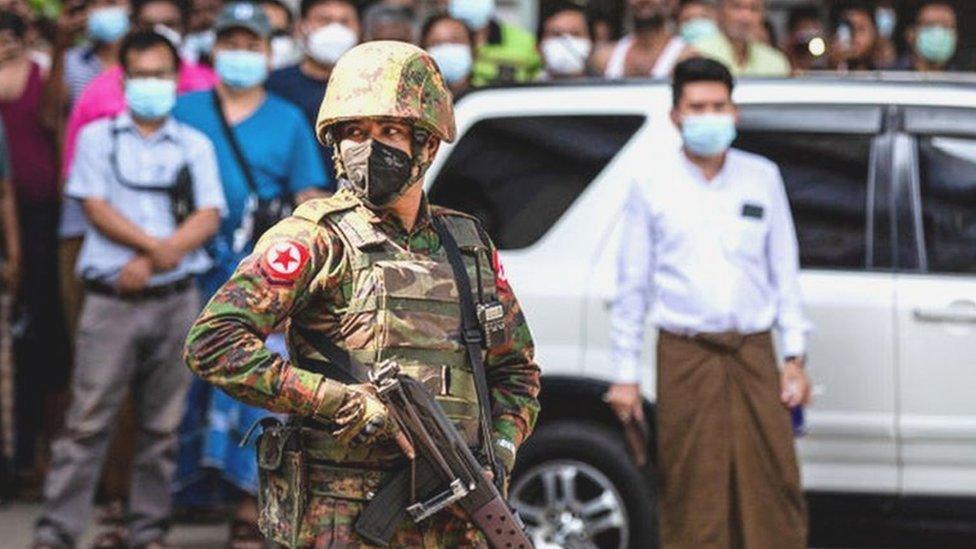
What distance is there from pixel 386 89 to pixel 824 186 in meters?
4.04

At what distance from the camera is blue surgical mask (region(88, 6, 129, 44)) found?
1127 centimetres

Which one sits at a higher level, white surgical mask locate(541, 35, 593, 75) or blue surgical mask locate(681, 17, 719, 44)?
blue surgical mask locate(681, 17, 719, 44)

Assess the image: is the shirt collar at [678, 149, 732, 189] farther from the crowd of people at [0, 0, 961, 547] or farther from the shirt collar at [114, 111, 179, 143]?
the shirt collar at [114, 111, 179, 143]

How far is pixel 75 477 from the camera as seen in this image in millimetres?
9328

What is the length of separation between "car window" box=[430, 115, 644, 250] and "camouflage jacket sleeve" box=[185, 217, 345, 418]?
393 centimetres

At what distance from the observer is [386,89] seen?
5.25 metres

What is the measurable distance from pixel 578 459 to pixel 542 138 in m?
1.20

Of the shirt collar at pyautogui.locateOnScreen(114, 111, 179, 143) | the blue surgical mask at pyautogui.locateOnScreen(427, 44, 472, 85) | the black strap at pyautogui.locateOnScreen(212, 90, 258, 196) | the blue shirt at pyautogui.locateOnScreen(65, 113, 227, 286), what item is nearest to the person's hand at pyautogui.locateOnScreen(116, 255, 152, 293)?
the blue shirt at pyautogui.locateOnScreen(65, 113, 227, 286)

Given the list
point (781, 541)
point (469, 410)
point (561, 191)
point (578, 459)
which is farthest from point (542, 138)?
point (469, 410)

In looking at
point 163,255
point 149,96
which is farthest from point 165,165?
point 163,255

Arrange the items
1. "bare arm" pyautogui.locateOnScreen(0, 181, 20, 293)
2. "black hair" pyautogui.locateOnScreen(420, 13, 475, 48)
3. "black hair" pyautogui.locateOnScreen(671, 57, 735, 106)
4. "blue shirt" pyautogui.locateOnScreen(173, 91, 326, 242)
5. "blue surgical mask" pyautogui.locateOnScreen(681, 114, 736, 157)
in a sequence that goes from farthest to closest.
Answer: "black hair" pyautogui.locateOnScreen(420, 13, 475, 48), "bare arm" pyautogui.locateOnScreen(0, 181, 20, 293), "blue shirt" pyautogui.locateOnScreen(173, 91, 326, 242), "black hair" pyautogui.locateOnScreen(671, 57, 735, 106), "blue surgical mask" pyautogui.locateOnScreen(681, 114, 736, 157)

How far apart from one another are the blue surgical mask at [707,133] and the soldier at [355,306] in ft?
9.58

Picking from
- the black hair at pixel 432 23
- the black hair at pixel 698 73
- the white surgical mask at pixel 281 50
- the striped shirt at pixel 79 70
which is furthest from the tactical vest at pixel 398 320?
the white surgical mask at pixel 281 50

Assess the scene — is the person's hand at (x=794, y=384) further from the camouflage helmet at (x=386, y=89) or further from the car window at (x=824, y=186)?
the camouflage helmet at (x=386, y=89)
